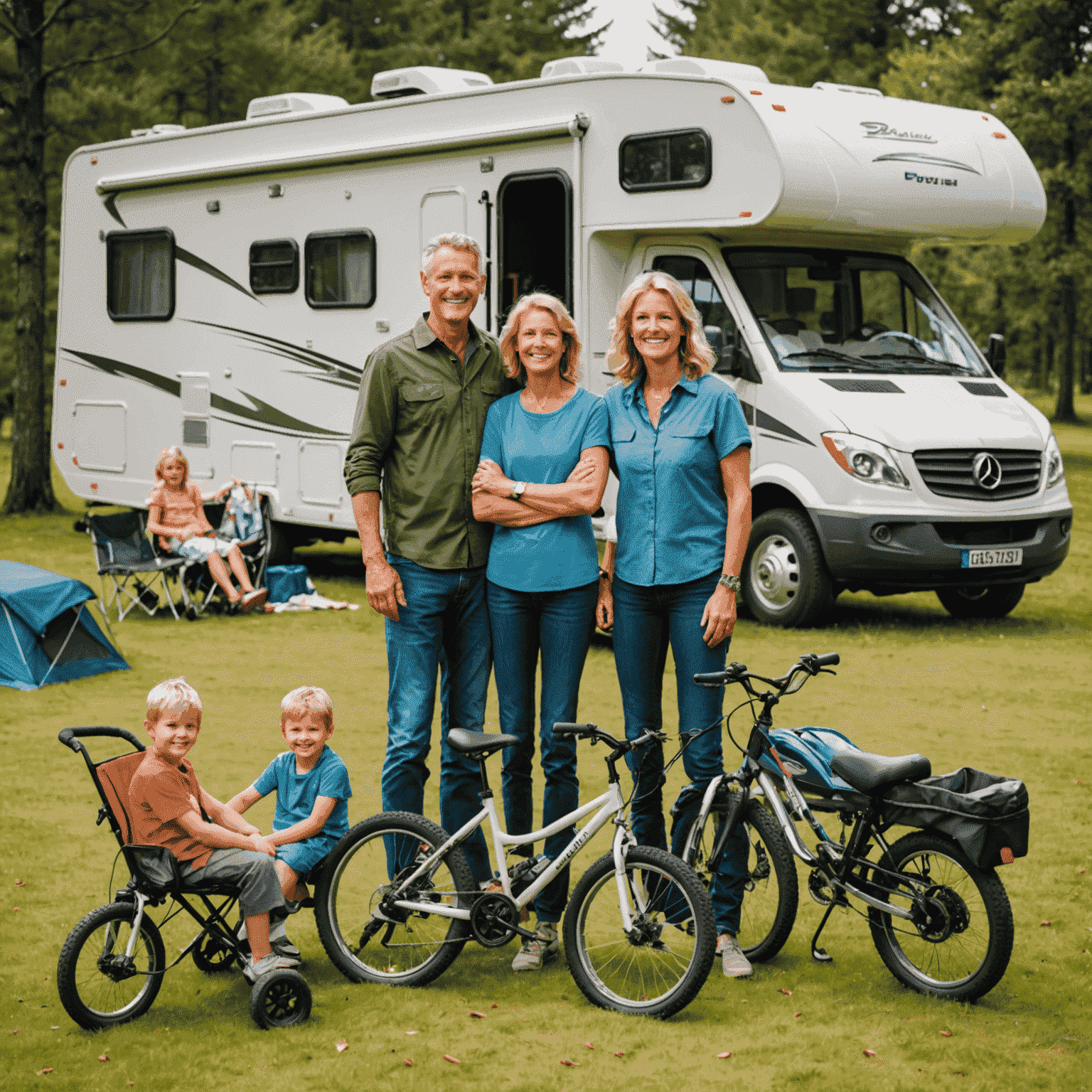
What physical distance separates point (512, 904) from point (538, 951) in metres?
0.24

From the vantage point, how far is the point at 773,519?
9.74 metres

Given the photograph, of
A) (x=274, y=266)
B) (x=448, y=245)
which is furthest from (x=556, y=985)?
(x=274, y=266)

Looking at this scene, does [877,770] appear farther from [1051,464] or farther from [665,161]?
[1051,464]

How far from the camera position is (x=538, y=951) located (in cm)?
437

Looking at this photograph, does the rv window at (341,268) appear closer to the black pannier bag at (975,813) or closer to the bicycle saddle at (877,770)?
the bicycle saddle at (877,770)

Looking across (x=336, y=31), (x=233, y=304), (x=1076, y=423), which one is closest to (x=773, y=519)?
(x=233, y=304)

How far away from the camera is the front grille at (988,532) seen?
30.8 ft

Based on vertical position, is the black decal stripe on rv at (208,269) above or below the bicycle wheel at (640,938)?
above

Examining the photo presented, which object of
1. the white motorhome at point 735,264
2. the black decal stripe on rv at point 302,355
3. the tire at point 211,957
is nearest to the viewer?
the tire at point 211,957

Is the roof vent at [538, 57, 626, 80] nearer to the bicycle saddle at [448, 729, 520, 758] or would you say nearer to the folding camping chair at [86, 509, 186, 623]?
the folding camping chair at [86, 509, 186, 623]

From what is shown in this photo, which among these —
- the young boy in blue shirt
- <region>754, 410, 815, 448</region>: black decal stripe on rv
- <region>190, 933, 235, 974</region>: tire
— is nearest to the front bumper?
<region>754, 410, 815, 448</region>: black decal stripe on rv

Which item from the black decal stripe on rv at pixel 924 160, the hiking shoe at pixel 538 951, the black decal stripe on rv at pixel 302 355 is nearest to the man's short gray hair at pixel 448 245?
the hiking shoe at pixel 538 951

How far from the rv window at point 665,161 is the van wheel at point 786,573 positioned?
6.92 feet

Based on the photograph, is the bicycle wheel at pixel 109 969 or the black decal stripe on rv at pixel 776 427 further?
the black decal stripe on rv at pixel 776 427
